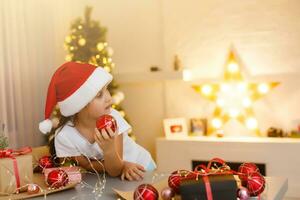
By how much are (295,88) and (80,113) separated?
8.21ft

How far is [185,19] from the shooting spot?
13.0ft

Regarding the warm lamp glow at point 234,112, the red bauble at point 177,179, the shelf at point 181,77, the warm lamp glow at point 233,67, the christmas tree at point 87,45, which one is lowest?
the warm lamp glow at point 234,112

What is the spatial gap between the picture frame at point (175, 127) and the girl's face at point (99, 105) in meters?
2.30

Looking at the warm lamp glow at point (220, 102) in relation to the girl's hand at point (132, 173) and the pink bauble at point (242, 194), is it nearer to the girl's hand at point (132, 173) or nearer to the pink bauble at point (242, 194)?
the girl's hand at point (132, 173)

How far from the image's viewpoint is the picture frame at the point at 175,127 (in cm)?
385

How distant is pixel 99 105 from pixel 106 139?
9.8 inches

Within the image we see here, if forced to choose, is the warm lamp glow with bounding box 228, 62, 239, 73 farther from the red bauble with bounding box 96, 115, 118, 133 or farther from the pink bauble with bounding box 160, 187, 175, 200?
the pink bauble with bounding box 160, 187, 175, 200

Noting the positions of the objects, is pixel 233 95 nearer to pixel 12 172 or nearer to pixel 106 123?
pixel 106 123

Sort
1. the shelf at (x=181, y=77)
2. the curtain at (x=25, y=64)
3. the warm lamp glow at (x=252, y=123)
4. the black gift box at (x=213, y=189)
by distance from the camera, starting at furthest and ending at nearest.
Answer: the warm lamp glow at (x=252, y=123) → the shelf at (x=181, y=77) → the curtain at (x=25, y=64) → the black gift box at (x=213, y=189)

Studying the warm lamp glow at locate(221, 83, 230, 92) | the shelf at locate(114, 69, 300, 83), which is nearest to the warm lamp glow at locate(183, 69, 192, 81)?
the shelf at locate(114, 69, 300, 83)

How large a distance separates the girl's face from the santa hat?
19mm

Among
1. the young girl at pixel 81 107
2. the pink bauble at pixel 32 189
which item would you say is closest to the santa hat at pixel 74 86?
the young girl at pixel 81 107

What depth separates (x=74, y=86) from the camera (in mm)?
1564

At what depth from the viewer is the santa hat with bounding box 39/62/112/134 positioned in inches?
60.8
